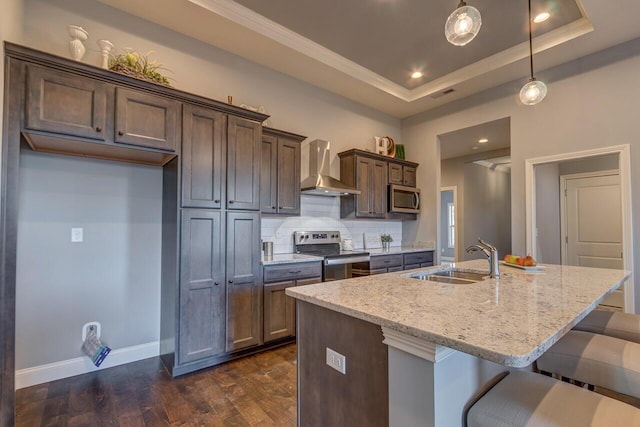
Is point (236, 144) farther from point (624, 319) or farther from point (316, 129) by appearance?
point (624, 319)

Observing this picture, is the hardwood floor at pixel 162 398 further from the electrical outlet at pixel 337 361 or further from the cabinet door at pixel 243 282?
the electrical outlet at pixel 337 361

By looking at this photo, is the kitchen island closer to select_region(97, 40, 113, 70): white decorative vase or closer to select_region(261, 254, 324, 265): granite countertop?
select_region(261, 254, 324, 265): granite countertop

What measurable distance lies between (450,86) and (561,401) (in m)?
4.11

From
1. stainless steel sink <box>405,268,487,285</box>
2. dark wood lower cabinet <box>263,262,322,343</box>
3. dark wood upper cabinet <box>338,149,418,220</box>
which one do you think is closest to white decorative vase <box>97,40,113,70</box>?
dark wood lower cabinet <box>263,262,322,343</box>

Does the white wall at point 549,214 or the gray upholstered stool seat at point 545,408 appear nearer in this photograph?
the gray upholstered stool seat at point 545,408

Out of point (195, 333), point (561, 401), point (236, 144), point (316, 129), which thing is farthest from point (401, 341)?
point (316, 129)

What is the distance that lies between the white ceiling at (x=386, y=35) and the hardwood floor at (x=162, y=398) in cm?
318

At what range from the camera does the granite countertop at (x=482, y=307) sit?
85cm

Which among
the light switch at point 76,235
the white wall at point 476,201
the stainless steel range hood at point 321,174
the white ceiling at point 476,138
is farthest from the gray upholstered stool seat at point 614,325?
the white wall at point 476,201

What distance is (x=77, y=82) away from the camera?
6.97ft

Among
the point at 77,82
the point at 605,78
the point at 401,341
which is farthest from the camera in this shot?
the point at 605,78

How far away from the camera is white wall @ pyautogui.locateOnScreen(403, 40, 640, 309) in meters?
3.18

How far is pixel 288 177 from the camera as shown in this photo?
3547 mm

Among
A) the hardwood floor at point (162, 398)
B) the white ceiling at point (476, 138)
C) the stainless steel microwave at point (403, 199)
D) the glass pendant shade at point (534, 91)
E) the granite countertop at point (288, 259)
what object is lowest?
the hardwood floor at point (162, 398)
